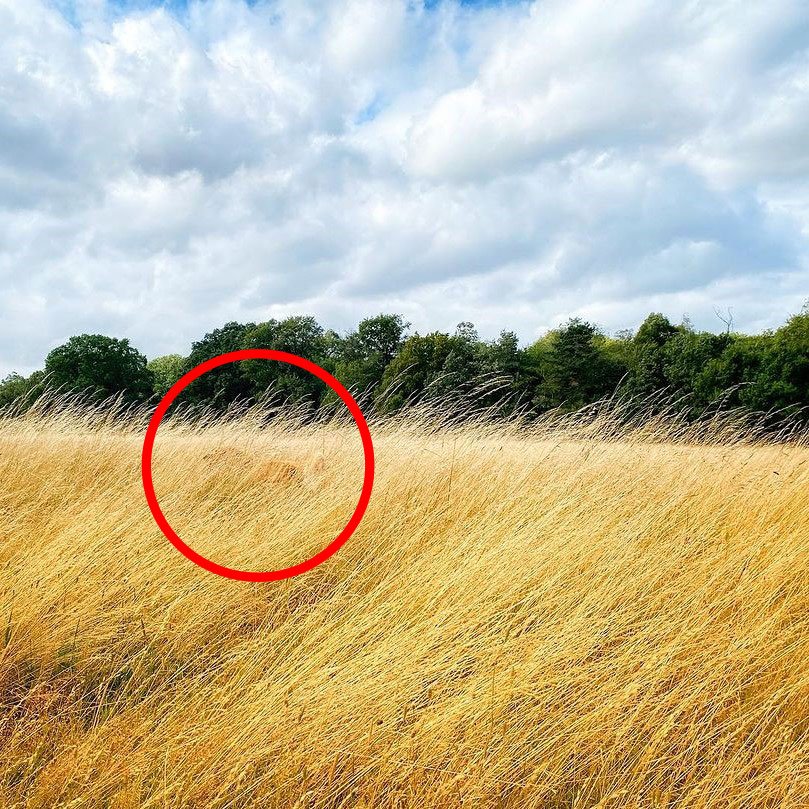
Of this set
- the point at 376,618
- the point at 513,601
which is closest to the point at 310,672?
the point at 376,618

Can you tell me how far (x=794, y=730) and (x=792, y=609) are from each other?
3.01 feet

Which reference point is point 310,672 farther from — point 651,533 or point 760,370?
point 760,370

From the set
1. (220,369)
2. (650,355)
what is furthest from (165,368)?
(650,355)

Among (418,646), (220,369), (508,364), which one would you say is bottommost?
(418,646)

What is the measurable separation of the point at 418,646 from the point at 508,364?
2275 cm

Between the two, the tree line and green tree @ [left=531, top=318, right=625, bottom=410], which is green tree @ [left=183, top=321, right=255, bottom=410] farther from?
green tree @ [left=531, top=318, right=625, bottom=410]

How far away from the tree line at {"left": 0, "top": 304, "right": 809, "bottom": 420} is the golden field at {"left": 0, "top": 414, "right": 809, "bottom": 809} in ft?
62.5

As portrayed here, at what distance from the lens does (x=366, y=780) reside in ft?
6.34

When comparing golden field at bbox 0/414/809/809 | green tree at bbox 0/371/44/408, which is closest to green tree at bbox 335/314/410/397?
green tree at bbox 0/371/44/408

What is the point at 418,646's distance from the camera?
2.49m

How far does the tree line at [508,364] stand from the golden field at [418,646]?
19054 millimetres

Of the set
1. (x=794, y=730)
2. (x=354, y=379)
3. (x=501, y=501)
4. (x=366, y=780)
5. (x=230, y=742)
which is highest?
(x=354, y=379)

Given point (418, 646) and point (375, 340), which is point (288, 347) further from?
point (418, 646)

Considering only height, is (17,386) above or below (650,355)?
above
